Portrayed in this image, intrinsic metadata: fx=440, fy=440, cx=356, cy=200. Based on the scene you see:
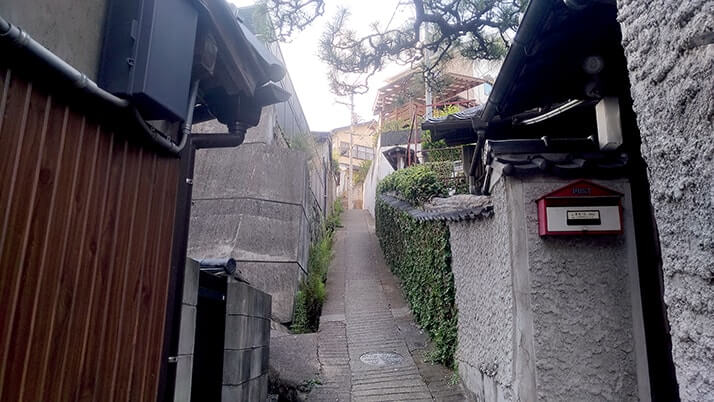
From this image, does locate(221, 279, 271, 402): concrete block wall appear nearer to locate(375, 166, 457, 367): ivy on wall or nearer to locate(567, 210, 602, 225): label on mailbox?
locate(375, 166, 457, 367): ivy on wall

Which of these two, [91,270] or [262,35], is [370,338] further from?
[91,270]

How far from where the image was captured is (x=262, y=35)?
6.83 m

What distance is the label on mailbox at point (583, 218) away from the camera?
10.6 feet

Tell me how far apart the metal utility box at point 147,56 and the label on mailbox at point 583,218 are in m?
2.71

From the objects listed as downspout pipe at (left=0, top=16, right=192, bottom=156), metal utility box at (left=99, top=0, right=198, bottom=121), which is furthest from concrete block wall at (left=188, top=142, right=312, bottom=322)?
metal utility box at (left=99, top=0, right=198, bottom=121)

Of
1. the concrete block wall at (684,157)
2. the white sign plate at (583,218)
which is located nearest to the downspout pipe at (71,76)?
the concrete block wall at (684,157)

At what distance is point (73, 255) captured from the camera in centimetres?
182

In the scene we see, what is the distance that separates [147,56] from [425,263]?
21.2 feet

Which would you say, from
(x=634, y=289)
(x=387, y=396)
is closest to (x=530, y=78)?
(x=634, y=289)

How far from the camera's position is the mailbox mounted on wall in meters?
3.22

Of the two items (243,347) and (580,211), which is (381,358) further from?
(580,211)

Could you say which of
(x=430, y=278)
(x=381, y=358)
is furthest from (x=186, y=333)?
(x=430, y=278)

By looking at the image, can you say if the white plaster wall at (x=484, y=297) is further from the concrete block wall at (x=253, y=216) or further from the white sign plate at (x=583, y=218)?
the concrete block wall at (x=253, y=216)

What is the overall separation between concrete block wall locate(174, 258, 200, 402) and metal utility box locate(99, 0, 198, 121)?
141cm
